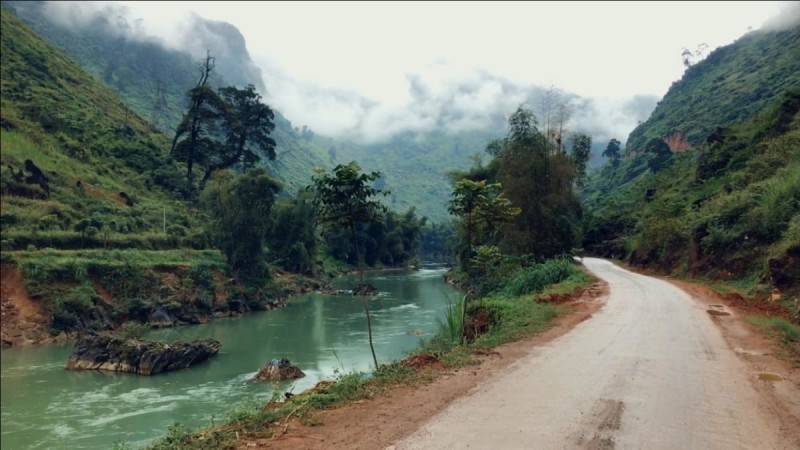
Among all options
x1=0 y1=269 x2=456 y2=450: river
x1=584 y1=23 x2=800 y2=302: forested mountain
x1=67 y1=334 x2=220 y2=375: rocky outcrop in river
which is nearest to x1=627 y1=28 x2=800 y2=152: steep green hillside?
x1=584 y1=23 x2=800 y2=302: forested mountain

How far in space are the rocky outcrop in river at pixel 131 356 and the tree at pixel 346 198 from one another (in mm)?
16502

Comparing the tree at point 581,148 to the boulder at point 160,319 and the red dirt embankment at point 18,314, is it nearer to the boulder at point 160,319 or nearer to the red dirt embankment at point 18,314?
the boulder at point 160,319

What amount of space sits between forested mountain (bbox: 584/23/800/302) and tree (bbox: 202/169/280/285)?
104 ft

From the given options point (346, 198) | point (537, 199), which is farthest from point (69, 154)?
point (346, 198)

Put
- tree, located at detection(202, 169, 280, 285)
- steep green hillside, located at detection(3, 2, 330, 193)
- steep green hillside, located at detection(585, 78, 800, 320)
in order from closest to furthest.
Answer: steep green hillside, located at detection(585, 78, 800, 320)
tree, located at detection(202, 169, 280, 285)
steep green hillside, located at detection(3, 2, 330, 193)

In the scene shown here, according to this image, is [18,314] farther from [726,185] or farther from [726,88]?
[726,88]

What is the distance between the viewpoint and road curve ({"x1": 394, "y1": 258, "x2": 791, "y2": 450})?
5859 mm

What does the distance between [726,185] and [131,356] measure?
36282 mm

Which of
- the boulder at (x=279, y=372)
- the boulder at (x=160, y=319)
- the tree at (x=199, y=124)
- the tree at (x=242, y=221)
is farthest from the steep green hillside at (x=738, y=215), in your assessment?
the tree at (x=199, y=124)

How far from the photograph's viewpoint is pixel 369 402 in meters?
7.70

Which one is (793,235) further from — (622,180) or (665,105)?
(665,105)

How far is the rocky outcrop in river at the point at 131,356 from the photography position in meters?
24.4

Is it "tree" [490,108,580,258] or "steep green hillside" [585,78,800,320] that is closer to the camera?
"steep green hillside" [585,78,800,320]

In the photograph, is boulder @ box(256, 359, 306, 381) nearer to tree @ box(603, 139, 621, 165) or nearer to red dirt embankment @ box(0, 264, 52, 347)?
red dirt embankment @ box(0, 264, 52, 347)
